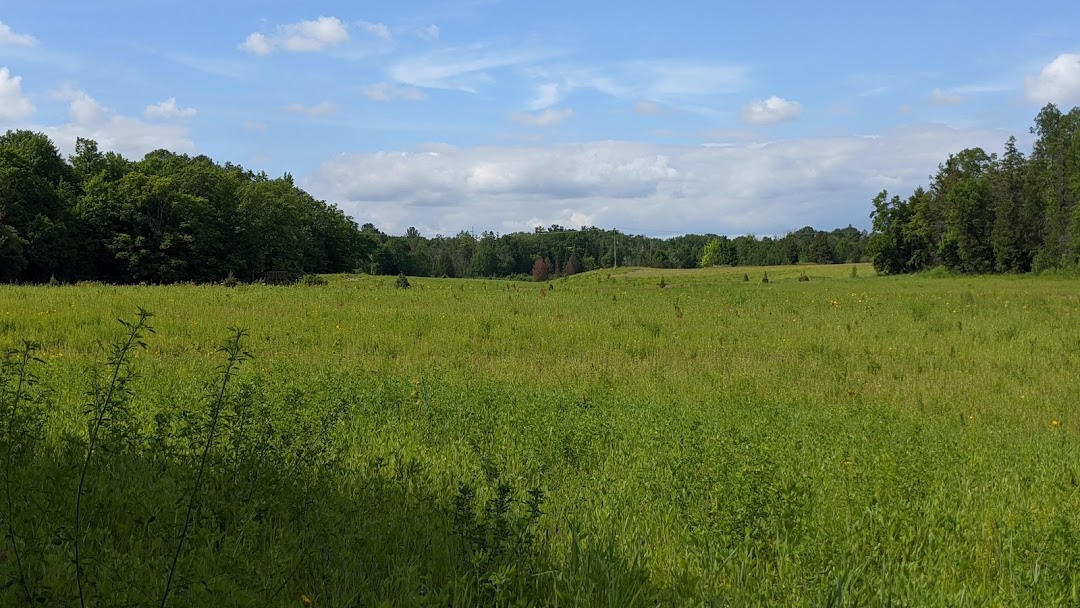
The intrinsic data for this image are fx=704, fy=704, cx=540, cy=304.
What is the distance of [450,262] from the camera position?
469 feet

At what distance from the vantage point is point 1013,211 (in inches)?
2534

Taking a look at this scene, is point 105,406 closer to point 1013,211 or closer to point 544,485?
point 544,485

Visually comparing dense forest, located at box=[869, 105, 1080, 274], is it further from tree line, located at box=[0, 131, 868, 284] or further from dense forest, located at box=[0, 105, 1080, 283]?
tree line, located at box=[0, 131, 868, 284]

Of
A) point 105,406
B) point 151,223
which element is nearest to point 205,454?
point 105,406

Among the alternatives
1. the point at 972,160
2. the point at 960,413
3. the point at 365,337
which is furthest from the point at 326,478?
the point at 972,160

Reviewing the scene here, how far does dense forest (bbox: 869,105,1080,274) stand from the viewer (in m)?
59.5

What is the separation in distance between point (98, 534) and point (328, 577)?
138 centimetres

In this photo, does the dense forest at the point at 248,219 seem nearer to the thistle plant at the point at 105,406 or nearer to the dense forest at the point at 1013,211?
the dense forest at the point at 1013,211

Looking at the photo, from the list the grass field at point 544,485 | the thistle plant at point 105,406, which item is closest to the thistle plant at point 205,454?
the grass field at point 544,485

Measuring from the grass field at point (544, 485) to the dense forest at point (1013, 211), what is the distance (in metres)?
59.2

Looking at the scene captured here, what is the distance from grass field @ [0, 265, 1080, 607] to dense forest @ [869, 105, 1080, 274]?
194 ft

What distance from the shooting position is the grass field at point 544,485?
11.9ft

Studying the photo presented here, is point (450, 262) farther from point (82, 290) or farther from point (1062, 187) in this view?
point (82, 290)

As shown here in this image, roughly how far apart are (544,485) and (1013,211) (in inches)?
2906
